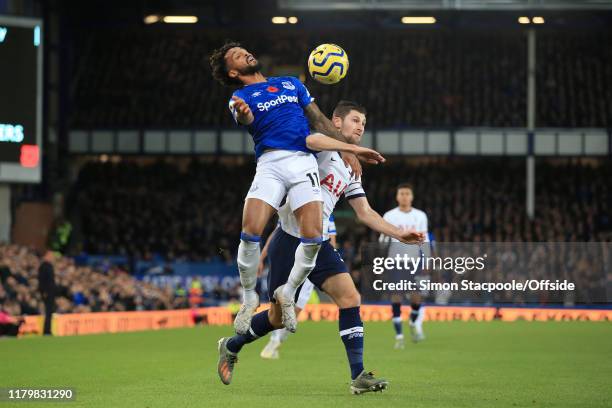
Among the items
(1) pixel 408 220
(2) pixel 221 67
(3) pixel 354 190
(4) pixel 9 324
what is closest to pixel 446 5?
(1) pixel 408 220

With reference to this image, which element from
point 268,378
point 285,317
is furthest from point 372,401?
point 268,378

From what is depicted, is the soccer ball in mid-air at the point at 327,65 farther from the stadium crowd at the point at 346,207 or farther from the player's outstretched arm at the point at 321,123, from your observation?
the stadium crowd at the point at 346,207

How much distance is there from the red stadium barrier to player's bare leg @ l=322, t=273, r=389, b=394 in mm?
15008

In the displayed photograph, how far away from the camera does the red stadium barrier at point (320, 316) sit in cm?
2480

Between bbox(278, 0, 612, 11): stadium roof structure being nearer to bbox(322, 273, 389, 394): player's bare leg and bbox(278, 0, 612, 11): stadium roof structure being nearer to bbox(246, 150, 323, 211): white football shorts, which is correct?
bbox(322, 273, 389, 394): player's bare leg

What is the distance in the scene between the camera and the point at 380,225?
32.2 ft

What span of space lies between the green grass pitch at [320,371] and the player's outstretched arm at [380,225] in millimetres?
1299

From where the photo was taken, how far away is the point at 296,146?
364 inches

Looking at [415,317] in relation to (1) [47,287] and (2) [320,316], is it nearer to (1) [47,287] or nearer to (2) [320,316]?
(1) [47,287]

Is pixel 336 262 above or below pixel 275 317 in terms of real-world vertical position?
above

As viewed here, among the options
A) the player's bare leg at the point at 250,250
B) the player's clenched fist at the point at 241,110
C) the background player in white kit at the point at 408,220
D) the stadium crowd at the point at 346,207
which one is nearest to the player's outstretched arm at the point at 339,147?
the player's clenched fist at the point at 241,110

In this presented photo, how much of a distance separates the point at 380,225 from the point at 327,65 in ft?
4.77

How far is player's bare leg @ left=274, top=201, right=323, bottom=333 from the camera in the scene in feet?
30.0

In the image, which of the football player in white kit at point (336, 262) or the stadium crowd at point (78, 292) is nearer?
the football player in white kit at point (336, 262)
